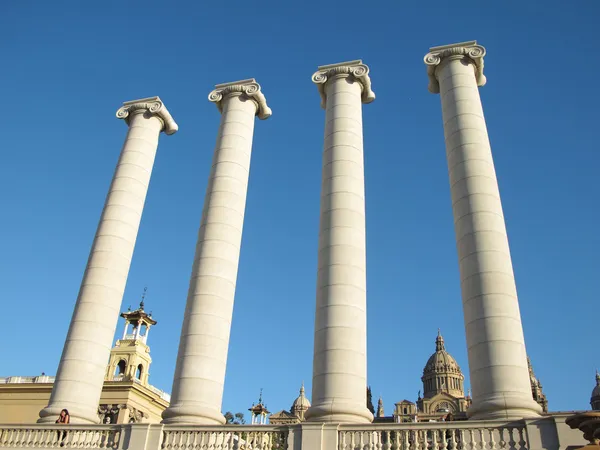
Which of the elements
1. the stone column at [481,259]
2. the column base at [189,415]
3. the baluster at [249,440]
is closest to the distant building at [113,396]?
the column base at [189,415]

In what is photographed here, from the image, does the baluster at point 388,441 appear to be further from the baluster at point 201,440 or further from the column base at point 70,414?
the column base at point 70,414

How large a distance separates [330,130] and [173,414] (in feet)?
106

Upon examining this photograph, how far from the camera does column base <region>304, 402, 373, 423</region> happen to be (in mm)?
44281

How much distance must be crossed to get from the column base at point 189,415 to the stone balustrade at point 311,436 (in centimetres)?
486

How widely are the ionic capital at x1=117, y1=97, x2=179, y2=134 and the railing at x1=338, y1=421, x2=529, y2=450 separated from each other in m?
49.7

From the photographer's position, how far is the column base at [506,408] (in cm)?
4025

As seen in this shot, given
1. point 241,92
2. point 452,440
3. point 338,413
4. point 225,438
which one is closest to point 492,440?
point 452,440

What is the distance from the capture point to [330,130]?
6306 cm

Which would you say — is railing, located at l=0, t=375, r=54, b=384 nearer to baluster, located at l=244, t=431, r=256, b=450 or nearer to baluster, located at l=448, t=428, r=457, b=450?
baluster, located at l=244, t=431, r=256, b=450

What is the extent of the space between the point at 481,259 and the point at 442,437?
15.7m

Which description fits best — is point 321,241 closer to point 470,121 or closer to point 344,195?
point 344,195

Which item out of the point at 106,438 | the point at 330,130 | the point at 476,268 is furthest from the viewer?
the point at 330,130

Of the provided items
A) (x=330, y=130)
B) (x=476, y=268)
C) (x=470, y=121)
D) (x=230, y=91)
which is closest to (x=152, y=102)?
(x=230, y=91)

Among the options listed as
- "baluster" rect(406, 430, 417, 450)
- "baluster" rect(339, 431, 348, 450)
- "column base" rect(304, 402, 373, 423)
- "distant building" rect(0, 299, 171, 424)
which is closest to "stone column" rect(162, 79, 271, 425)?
"column base" rect(304, 402, 373, 423)
